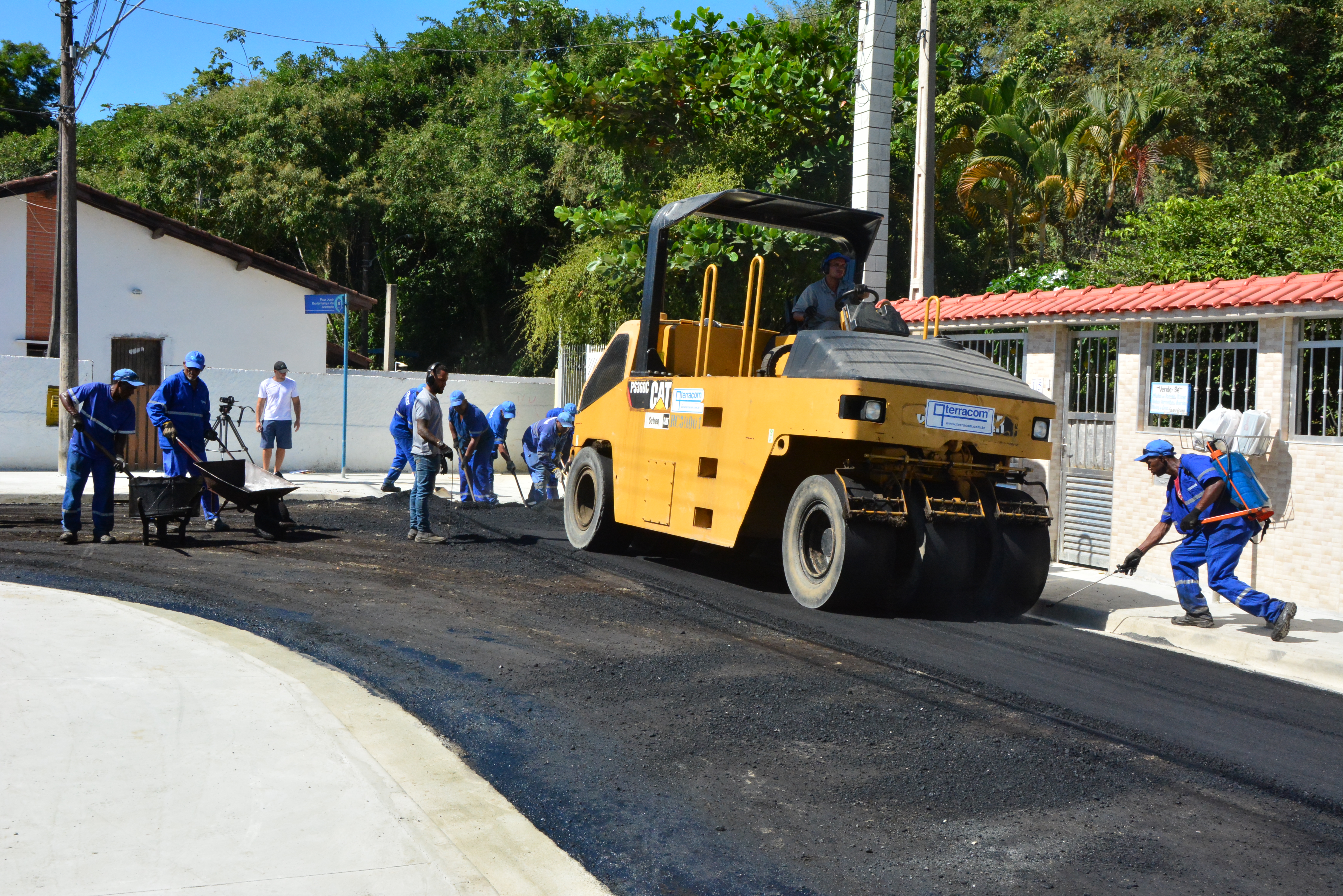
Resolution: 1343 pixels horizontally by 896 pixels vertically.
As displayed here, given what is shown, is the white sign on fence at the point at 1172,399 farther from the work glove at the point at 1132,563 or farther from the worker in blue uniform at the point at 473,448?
the worker in blue uniform at the point at 473,448

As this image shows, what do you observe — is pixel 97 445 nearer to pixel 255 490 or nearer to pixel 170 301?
pixel 255 490

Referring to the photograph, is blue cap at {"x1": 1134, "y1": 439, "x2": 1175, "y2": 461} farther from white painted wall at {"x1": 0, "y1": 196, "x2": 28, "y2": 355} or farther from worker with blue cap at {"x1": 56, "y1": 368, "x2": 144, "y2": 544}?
white painted wall at {"x1": 0, "y1": 196, "x2": 28, "y2": 355}

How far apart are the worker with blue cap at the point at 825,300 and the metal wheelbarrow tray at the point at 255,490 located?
494cm

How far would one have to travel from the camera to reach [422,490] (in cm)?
1128

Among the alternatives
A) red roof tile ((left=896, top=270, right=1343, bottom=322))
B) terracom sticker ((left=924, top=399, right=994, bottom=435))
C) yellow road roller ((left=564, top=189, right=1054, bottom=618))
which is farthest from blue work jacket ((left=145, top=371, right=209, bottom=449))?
terracom sticker ((left=924, top=399, right=994, bottom=435))

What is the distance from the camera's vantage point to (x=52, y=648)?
6.19 metres

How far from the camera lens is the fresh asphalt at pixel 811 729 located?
413 centimetres

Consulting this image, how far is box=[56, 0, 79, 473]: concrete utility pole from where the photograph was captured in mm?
16109

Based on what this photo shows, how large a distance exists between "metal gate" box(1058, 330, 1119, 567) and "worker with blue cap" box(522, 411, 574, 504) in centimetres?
647

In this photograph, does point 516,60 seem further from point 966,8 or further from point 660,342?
point 660,342

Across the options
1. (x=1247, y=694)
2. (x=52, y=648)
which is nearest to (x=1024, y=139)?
(x=1247, y=694)

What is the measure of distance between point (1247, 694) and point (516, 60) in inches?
1422

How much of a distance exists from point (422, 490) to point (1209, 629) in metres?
6.80

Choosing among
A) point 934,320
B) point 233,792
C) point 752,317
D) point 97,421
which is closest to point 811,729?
point 233,792
